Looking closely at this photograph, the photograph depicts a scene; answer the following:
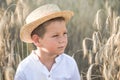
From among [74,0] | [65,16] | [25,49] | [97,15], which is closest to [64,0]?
[74,0]

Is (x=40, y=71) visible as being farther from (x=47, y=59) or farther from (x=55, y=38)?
(x=55, y=38)

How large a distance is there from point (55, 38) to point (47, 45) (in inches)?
2.9

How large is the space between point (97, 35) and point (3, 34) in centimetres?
74

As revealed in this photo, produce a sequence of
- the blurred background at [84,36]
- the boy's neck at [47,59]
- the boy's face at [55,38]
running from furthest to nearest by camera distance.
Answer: the blurred background at [84,36] < the boy's neck at [47,59] < the boy's face at [55,38]

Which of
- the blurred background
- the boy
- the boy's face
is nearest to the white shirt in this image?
the boy

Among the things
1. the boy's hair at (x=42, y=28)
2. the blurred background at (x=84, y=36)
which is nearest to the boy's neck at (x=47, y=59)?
the boy's hair at (x=42, y=28)

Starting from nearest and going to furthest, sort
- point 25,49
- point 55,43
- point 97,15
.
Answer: point 55,43, point 97,15, point 25,49

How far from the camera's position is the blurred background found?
288cm

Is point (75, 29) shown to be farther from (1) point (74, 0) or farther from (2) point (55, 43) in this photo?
(2) point (55, 43)

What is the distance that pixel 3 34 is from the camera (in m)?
3.06

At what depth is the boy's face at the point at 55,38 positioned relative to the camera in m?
2.08

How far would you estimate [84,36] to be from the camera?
2.96m

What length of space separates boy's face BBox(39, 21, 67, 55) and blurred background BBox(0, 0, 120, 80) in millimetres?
802

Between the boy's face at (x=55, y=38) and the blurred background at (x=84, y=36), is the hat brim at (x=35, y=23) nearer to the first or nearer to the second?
the boy's face at (x=55, y=38)
